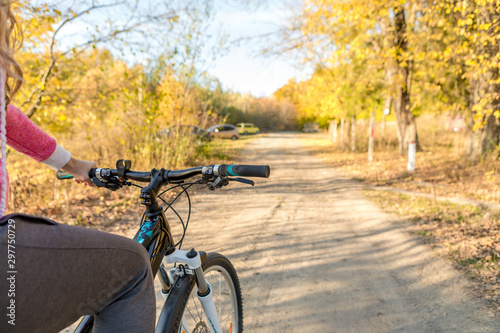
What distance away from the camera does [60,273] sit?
914 millimetres

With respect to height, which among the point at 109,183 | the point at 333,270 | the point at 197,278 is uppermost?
the point at 109,183

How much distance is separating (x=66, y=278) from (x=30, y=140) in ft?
2.94

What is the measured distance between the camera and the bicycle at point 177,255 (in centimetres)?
158

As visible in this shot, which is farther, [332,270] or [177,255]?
[332,270]

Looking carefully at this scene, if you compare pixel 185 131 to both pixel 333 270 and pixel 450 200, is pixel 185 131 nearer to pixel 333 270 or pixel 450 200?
pixel 450 200

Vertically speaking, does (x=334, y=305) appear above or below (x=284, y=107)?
below

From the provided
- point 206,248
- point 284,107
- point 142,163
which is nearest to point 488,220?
point 206,248

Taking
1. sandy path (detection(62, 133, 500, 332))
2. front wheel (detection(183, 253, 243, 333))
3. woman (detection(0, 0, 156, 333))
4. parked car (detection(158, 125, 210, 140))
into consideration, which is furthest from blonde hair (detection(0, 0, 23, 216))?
parked car (detection(158, 125, 210, 140))

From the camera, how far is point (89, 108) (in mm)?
7656

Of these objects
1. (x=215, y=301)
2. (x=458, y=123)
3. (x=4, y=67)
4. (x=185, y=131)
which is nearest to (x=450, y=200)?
(x=215, y=301)

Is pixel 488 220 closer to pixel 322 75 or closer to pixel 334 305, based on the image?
pixel 334 305

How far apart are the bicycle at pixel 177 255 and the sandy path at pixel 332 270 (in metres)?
1.15

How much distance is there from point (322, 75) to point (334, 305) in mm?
15998

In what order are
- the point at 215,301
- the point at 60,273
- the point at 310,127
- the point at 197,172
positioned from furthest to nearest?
the point at 310,127
the point at 215,301
the point at 197,172
the point at 60,273
